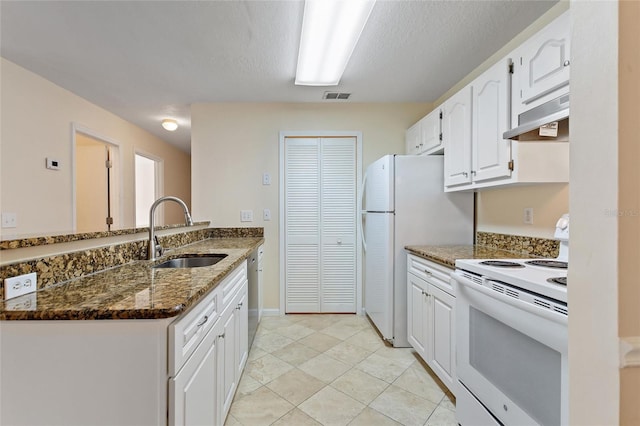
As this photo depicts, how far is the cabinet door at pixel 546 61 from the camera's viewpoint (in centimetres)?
123

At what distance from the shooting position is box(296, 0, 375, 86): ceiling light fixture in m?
1.49

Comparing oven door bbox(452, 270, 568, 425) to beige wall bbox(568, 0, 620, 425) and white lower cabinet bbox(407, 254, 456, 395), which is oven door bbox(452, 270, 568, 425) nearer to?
white lower cabinet bbox(407, 254, 456, 395)

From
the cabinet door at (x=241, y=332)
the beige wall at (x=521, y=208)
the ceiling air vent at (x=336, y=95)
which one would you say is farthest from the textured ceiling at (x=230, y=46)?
the cabinet door at (x=241, y=332)

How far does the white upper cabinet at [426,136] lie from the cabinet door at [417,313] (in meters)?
1.13

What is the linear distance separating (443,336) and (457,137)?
1387 millimetres

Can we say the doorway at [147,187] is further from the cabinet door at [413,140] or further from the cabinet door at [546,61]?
the cabinet door at [546,61]

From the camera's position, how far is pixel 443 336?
67.1 inches

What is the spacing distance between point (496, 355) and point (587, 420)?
2.73 feet

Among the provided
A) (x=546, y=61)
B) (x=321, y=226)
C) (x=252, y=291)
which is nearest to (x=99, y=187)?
(x=252, y=291)

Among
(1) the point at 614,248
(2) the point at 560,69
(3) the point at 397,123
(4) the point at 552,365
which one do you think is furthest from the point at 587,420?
(3) the point at 397,123

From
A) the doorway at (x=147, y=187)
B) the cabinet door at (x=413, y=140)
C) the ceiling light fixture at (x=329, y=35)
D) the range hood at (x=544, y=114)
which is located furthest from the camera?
the doorway at (x=147, y=187)

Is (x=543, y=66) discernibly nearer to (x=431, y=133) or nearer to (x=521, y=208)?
(x=521, y=208)

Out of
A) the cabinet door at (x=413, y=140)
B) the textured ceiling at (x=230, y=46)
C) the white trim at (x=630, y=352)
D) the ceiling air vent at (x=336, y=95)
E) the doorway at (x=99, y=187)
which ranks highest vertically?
the textured ceiling at (x=230, y=46)

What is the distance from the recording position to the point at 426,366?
6.64 ft
